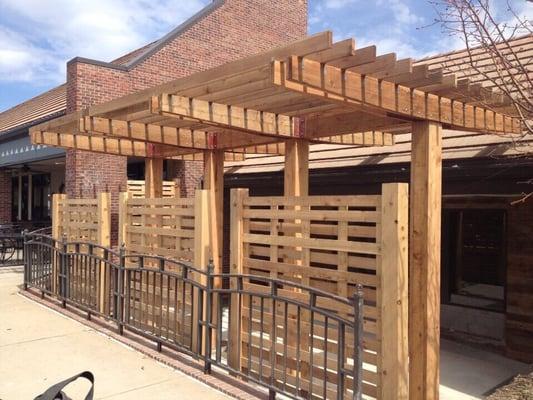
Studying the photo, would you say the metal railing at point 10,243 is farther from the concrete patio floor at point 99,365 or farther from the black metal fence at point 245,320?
the black metal fence at point 245,320

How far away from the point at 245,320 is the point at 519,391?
8.86 feet

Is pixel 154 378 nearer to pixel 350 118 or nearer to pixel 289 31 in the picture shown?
pixel 350 118

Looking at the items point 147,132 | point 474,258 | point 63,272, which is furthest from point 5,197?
point 474,258

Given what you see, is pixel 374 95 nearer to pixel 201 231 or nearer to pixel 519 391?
pixel 201 231

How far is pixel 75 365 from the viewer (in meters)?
5.45

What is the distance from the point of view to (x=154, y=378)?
5.12 m

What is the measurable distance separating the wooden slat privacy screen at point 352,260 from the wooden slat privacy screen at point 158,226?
1.02 meters

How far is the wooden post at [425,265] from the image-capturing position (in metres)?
4.86

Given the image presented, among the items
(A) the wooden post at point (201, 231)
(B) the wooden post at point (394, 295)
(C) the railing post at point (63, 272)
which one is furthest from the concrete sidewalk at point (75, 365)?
(B) the wooden post at point (394, 295)

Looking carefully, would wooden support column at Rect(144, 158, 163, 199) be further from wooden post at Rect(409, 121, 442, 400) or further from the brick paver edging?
wooden post at Rect(409, 121, 442, 400)

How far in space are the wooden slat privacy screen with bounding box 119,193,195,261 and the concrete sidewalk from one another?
1.26m

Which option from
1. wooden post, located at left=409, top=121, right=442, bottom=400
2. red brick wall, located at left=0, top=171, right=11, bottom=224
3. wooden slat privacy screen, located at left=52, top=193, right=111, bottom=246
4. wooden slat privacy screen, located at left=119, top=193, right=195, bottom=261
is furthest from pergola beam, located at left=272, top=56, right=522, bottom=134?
red brick wall, located at left=0, top=171, right=11, bottom=224

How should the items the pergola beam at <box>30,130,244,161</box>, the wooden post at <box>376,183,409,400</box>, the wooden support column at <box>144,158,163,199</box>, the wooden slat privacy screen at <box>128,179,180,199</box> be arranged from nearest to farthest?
1. the wooden post at <box>376,183,409,400</box>
2. the pergola beam at <box>30,130,244,161</box>
3. the wooden support column at <box>144,158,163,199</box>
4. the wooden slat privacy screen at <box>128,179,180,199</box>

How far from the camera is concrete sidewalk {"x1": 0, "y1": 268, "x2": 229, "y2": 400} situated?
4754 millimetres
